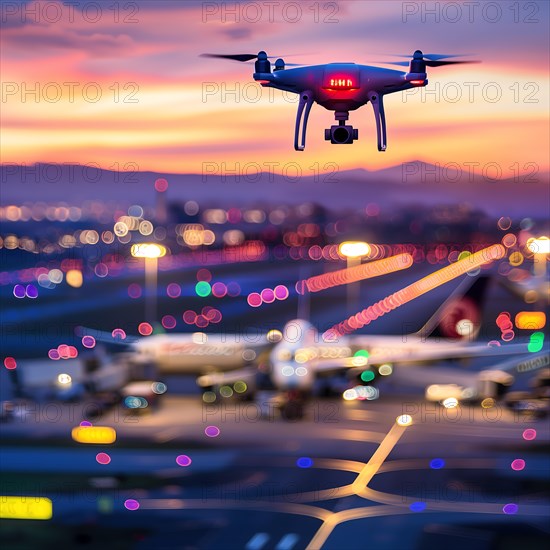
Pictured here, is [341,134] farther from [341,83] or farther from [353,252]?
[353,252]

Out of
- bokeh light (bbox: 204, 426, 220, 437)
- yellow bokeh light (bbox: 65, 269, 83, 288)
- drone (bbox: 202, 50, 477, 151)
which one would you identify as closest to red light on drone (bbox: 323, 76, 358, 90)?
drone (bbox: 202, 50, 477, 151)

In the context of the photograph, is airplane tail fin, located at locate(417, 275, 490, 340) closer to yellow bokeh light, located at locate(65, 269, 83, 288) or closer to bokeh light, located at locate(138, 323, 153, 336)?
bokeh light, located at locate(138, 323, 153, 336)

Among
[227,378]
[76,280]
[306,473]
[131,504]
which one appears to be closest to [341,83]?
[131,504]

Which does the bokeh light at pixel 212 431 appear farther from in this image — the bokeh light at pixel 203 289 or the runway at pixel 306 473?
the bokeh light at pixel 203 289

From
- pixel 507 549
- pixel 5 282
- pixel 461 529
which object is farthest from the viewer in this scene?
pixel 5 282

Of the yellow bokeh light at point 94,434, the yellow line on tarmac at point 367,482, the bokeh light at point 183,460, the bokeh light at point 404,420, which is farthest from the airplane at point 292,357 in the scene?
the bokeh light at point 183,460

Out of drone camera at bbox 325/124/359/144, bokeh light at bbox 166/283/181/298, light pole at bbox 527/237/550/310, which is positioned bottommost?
bokeh light at bbox 166/283/181/298

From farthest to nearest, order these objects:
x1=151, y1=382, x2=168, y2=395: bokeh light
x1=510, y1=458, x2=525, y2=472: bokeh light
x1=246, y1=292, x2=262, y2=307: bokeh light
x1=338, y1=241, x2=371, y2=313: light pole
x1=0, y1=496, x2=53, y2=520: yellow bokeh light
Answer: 1. x1=246, y1=292, x2=262, y2=307: bokeh light
2. x1=338, y1=241, x2=371, y2=313: light pole
3. x1=151, y1=382, x2=168, y2=395: bokeh light
4. x1=510, y1=458, x2=525, y2=472: bokeh light
5. x1=0, y1=496, x2=53, y2=520: yellow bokeh light

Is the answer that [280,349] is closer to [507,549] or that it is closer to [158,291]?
[507,549]

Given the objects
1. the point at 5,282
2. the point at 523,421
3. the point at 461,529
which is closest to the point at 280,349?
the point at 523,421
